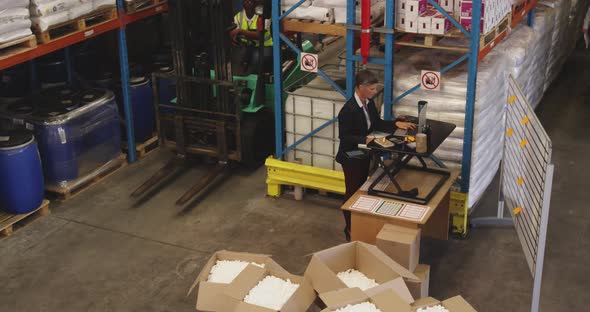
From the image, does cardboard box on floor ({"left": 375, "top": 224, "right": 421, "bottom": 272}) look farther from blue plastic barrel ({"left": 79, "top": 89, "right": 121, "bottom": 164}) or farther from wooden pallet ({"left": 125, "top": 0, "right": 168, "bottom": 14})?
wooden pallet ({"left": 125, "top": 0, "right": 168, "bottom": 14})

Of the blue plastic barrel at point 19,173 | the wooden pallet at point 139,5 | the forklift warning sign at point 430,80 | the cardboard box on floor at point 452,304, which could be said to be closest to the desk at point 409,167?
the forklift warning sign at point 430,80

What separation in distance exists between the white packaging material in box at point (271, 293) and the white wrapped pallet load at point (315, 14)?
10.2 ft

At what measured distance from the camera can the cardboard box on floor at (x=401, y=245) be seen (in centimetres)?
626

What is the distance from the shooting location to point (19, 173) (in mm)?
8102

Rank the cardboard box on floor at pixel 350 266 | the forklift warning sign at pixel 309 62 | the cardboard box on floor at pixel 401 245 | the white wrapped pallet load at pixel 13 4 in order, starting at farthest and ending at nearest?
1. the forklift warning sign at pixel 309 62
2. the white wrapped pallet load at pixel 13 4
3. the cardboard box on floor at pixel 401 245
4. the cardboard box on floor at pixel 350 266

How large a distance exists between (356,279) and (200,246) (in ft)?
7.75

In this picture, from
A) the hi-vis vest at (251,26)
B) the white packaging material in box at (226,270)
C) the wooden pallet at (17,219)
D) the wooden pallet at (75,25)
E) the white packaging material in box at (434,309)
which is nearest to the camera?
the white packaging material in box at (434,309)

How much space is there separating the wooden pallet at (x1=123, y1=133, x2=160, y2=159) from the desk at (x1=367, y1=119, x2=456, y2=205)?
3748 mm

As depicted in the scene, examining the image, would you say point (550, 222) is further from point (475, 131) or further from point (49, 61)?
point (49, 61)

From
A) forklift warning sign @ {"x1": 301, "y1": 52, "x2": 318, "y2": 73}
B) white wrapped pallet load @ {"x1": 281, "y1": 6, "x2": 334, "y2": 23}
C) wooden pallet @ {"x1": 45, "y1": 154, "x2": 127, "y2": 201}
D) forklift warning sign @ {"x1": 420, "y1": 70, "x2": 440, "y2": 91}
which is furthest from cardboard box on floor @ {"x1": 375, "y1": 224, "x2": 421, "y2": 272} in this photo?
wooden pallet @ {"x1": 45, "y1": 154, "x2": 127, "y2": 201}

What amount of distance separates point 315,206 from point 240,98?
1.53 m

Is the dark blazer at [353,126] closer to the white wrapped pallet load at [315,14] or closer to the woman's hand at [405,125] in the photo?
the woman's hand at [405,125]

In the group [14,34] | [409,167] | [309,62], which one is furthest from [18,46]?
[409,167]

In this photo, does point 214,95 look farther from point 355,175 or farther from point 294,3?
point 355,175
